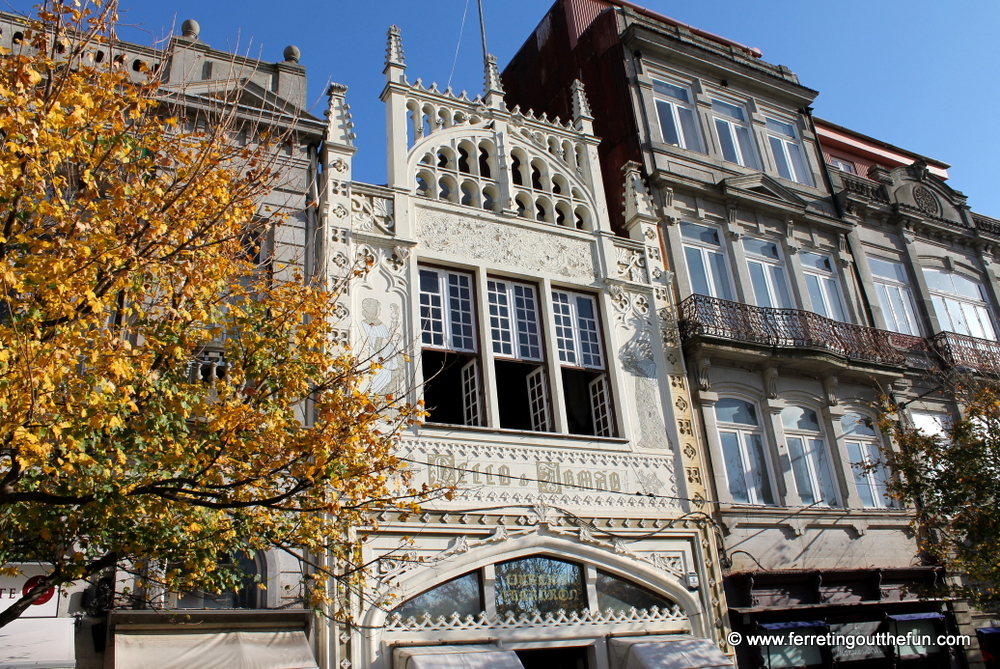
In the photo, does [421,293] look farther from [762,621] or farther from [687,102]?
[687,102]

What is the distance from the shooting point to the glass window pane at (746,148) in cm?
2133

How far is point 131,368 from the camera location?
6926 millimetres

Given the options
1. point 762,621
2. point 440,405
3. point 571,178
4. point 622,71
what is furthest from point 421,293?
point 622,71

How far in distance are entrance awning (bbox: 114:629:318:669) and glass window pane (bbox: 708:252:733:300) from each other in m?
11.8

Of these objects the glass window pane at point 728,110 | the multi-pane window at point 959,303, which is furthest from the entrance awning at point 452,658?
the multi-pane window at point 959,303

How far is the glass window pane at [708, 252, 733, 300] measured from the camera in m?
18.5

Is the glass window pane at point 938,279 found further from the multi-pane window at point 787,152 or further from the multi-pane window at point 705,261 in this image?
the multi-pane window at point 705,261

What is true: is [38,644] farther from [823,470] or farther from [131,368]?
[823,470]

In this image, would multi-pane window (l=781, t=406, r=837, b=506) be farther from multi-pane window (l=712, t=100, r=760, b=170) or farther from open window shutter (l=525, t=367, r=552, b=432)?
multi-pane window (l=712, t=100, r=760, b=170)

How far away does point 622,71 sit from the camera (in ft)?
67.8

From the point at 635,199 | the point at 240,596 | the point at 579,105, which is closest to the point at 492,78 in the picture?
the point at 579,105

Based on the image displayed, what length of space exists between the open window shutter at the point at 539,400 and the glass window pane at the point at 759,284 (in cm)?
633

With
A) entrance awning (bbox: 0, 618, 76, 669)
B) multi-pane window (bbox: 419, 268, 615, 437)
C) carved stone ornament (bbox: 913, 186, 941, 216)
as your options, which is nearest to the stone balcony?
multi-pane window (bbox: 419, 268, 615, 437)

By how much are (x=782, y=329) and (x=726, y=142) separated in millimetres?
6002
